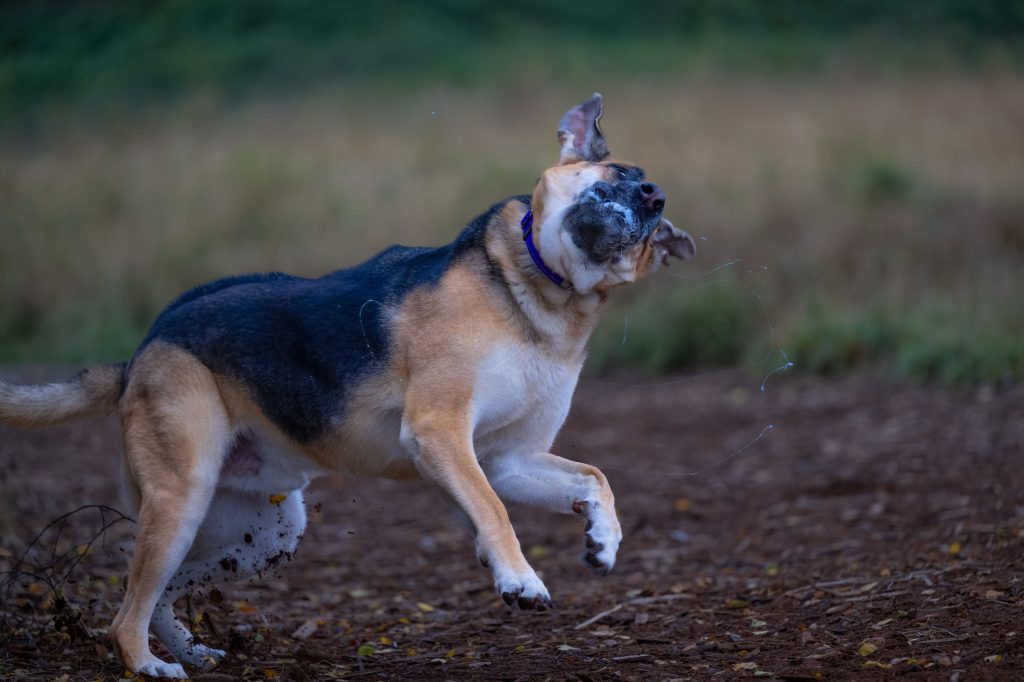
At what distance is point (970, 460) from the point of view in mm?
7578

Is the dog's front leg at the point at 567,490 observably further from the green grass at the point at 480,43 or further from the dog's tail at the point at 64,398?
the green grass at the point at 480,43

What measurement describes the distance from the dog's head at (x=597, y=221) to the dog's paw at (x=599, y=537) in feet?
2.67

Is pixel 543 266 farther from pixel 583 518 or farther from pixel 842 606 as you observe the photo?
pixel 842 606

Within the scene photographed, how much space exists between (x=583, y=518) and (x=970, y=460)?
13.8ft

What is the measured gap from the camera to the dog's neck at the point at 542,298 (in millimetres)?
4359

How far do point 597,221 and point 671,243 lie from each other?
1.50 feet

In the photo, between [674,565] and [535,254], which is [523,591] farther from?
[674,565]

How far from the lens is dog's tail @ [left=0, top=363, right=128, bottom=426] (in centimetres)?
472

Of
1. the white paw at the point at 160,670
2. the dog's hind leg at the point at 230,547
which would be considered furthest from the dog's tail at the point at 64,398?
the white paw at the point at 160,670

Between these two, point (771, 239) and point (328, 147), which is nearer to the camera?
point (771, 239)

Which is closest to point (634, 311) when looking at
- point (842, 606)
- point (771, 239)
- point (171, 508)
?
point (771, 239)

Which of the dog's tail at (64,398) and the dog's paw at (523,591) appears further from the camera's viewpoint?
the dog's tail at (64,398)

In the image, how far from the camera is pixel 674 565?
6562 mm

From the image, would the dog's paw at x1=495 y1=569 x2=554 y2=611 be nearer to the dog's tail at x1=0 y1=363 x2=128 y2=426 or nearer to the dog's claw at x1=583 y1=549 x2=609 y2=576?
the dog's claw at x1=583 y1=549 x2=609 y2=576
